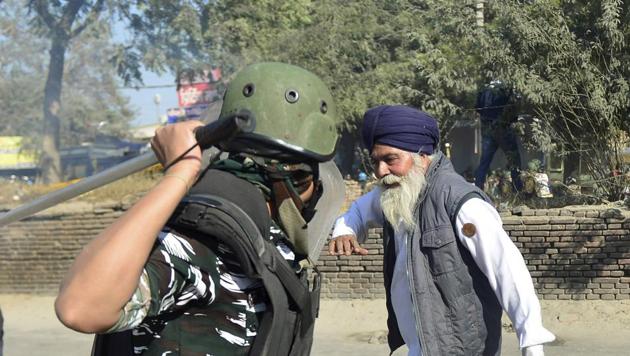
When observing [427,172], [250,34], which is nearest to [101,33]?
[250,34]

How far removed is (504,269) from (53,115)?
66.6ft

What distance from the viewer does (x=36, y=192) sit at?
1636cm

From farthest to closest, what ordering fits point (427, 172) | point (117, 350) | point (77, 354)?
point (77, 354) < point (427, 172) < point (117, 350)

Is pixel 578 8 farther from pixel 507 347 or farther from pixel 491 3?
pixel 507 347

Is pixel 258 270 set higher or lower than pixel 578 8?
lower

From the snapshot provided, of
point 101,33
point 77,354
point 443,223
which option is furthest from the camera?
point 101,33

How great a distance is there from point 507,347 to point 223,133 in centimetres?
649

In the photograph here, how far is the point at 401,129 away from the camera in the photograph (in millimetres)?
3227

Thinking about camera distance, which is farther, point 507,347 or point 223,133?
point 507,347

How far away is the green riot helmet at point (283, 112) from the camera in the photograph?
1836mm

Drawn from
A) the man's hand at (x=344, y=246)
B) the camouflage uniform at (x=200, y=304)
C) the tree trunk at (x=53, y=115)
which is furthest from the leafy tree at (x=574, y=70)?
the tree trunk at (x=53, y=115)

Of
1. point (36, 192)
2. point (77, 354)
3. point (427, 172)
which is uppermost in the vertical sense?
point (36, 192)

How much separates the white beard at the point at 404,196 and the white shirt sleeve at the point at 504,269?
0.76 ft

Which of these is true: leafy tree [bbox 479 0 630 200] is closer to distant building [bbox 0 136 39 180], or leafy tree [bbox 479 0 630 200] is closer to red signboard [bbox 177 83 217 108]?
red signboard [bbox 177 83 217 108]
